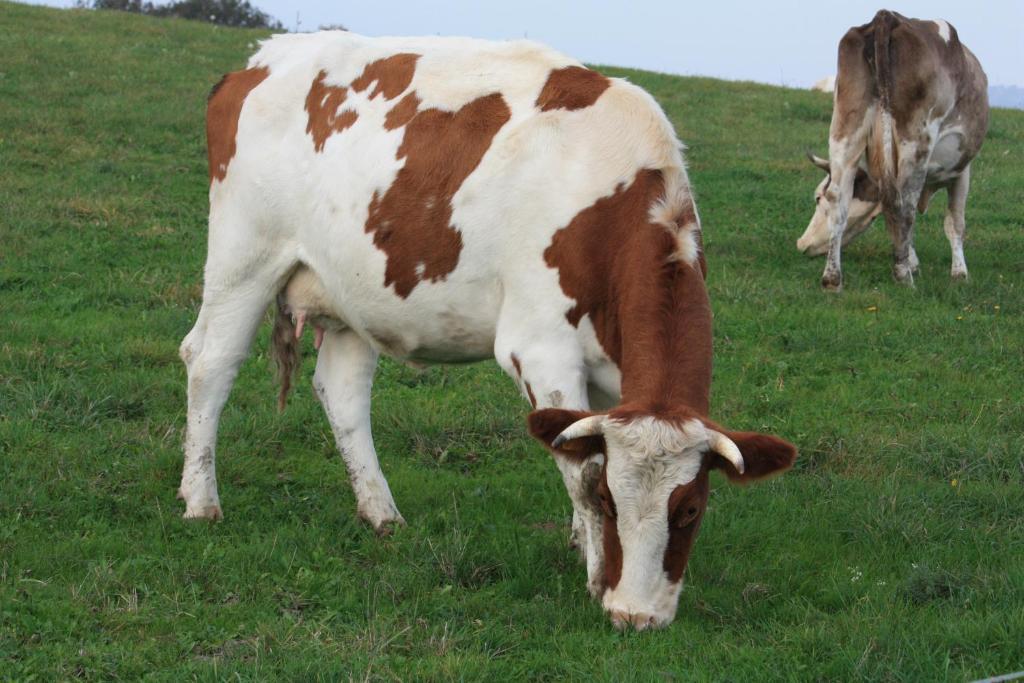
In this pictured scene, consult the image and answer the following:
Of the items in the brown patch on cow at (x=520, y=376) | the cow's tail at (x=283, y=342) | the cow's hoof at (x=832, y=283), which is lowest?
the cow's hoof at (x=832, y=283)

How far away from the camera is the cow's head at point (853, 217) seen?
43.2ft

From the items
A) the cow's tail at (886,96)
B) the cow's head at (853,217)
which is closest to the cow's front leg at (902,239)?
the cow's tail at (886,96)

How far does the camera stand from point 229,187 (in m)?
7.04

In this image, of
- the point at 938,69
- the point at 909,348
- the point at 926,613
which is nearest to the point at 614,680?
the point at 926,613

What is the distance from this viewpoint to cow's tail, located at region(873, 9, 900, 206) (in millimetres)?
11922

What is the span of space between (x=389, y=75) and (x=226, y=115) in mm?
1060

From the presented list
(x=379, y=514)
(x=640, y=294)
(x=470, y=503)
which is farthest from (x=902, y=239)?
(x=640, y=294)

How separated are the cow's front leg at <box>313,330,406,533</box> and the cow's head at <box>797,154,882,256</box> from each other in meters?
7.13

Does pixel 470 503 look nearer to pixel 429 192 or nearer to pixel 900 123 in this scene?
pixel 429 192

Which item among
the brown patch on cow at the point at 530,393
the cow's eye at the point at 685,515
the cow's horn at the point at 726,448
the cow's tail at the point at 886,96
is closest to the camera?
the cow's horn at the point at 726,448

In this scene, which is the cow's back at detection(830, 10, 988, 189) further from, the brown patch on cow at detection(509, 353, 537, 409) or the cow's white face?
the cow's white face

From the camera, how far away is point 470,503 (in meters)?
6.96

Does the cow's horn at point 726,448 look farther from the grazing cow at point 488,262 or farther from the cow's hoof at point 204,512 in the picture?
the cow's hoof at point 204,512

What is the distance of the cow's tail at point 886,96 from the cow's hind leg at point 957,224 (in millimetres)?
840
